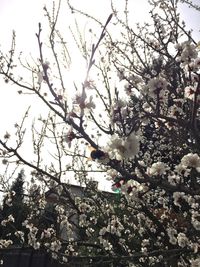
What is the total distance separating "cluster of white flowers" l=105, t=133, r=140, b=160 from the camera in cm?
289

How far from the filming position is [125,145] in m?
2.89

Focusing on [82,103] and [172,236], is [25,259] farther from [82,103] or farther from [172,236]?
[82,103]

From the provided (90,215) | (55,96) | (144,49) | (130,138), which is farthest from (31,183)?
(130,138)

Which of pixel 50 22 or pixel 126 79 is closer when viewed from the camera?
pixel 50 22

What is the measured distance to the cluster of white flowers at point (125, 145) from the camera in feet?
9.50

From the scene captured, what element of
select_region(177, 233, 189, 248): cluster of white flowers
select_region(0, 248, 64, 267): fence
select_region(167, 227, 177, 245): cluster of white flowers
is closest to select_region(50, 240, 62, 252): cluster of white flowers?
select_region(167, 227, 177, 245): cluster of white flowers

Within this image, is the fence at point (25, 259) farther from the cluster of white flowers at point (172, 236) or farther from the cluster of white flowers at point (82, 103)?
the cluster of white flowers at point (82, 103)

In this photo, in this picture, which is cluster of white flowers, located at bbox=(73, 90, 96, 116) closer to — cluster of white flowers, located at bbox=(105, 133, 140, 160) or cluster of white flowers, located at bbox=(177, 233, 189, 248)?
cluster of white flowers, located at bbox=(105, 133, 140, 160)

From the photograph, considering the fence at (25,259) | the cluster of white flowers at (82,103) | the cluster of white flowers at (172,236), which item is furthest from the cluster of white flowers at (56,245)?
the fence at (25,259)

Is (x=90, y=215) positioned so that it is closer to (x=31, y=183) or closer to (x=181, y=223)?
(x=31, y=183)

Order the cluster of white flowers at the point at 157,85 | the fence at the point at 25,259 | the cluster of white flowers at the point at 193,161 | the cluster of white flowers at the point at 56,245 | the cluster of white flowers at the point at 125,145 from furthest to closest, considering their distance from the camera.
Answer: the fence at the point at 25,259 → the cluster of white flowers at the point at 56,245 → the cluster of white flowers at the point at 157,85 → the cluster of white flowers at the point at 193,161 → the cluster of white flowers at the point at 125,145

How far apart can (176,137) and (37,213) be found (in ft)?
16.5

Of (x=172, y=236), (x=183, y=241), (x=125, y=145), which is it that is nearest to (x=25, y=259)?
(x=172, y=236)

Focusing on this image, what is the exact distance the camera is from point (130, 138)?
2902 millimetres
